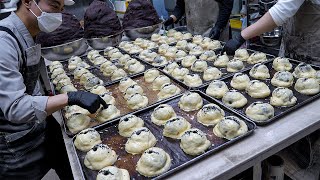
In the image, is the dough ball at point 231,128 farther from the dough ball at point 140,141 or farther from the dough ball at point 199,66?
the dough ball at point 199,66

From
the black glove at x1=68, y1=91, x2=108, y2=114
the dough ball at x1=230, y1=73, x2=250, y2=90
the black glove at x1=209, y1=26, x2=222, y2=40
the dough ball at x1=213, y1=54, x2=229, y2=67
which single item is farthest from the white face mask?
the black glove at x1=209, y1=26, x2=222, y2=40

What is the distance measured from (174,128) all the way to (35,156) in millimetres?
1117

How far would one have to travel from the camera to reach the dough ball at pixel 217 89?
2.08m

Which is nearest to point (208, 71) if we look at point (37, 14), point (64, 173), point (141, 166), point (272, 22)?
point (272, 22)

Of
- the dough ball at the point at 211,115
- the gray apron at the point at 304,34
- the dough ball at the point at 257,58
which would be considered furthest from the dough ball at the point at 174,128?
the gray apron at the point at 304,34

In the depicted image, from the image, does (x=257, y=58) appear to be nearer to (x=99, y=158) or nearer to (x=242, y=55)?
(x=242, y=55)

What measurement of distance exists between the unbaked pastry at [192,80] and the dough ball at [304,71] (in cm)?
80

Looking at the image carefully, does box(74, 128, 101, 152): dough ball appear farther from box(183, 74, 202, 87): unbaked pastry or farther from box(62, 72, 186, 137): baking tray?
box(183, 74, 202, 87): unbaked pastry

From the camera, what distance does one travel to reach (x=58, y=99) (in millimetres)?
1664

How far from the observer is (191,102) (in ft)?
6.53

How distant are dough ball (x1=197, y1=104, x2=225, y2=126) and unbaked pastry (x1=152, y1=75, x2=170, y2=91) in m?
0.66

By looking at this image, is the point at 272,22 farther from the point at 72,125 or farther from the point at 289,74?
the point at 72,125

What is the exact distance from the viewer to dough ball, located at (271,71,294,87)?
A: 210 centimetres

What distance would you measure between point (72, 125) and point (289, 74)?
1.72m
